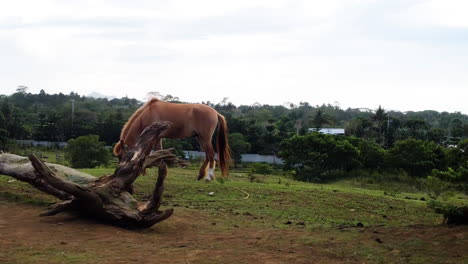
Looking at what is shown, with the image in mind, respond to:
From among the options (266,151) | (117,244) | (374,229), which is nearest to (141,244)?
(117,244)

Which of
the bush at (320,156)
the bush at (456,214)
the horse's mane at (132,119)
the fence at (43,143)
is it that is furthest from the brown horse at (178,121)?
the fence at (43,143)

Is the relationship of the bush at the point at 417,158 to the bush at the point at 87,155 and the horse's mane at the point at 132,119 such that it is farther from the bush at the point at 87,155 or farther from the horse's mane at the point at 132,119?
the horse's mane at the point at 132,119

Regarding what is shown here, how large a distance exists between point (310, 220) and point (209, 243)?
2603 millimetres

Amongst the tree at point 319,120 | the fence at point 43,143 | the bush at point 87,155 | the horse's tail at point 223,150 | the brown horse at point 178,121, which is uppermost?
the tree at point 319,120

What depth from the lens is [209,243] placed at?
6.07 metres

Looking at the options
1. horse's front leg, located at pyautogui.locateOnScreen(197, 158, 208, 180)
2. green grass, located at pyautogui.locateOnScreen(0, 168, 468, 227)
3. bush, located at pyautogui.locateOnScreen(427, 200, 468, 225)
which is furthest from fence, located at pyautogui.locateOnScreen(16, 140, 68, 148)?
bush, located at pyautogui.locateOnScreen(427, 200, 468, 225)

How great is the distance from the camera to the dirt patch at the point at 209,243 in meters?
5.29

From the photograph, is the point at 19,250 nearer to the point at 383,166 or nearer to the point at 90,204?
the point at 90,204

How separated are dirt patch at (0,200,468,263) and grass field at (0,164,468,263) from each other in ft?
0.04

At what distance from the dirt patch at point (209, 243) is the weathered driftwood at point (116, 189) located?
171mm

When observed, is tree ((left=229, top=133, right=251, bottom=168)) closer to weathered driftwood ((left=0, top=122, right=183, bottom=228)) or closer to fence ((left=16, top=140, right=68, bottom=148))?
fence ((left=16, top=140, right=68, bottom=148))

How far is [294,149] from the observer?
103ft

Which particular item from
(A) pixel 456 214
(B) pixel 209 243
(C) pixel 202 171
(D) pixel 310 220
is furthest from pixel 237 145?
(B) pixel 209 243

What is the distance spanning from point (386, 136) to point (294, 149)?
24.8m
